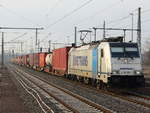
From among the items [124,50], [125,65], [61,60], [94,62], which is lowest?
[125,65]

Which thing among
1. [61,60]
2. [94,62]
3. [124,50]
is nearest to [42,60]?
[61,60]

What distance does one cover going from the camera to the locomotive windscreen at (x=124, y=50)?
22.2 metres

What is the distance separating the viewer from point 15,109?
15172mm

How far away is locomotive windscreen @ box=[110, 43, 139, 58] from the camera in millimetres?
22234

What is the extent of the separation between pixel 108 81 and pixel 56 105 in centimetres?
520

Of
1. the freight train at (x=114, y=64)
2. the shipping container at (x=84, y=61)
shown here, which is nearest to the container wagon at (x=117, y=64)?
the freight train at (x=114, y=64)

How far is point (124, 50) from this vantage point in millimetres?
22406

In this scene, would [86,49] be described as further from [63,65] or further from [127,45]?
[63,65]

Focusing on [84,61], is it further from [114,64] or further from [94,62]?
[114,64]

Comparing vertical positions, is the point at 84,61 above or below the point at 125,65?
above

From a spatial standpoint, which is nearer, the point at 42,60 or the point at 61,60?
the point at 61,60

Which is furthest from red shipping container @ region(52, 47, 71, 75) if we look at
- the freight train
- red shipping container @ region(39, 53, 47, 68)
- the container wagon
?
red shipping container @ region(39, 53, 47, 68)

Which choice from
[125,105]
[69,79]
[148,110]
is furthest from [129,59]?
[69,79]

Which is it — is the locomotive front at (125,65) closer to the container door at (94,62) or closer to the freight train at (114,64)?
the freight train at (114,64)
